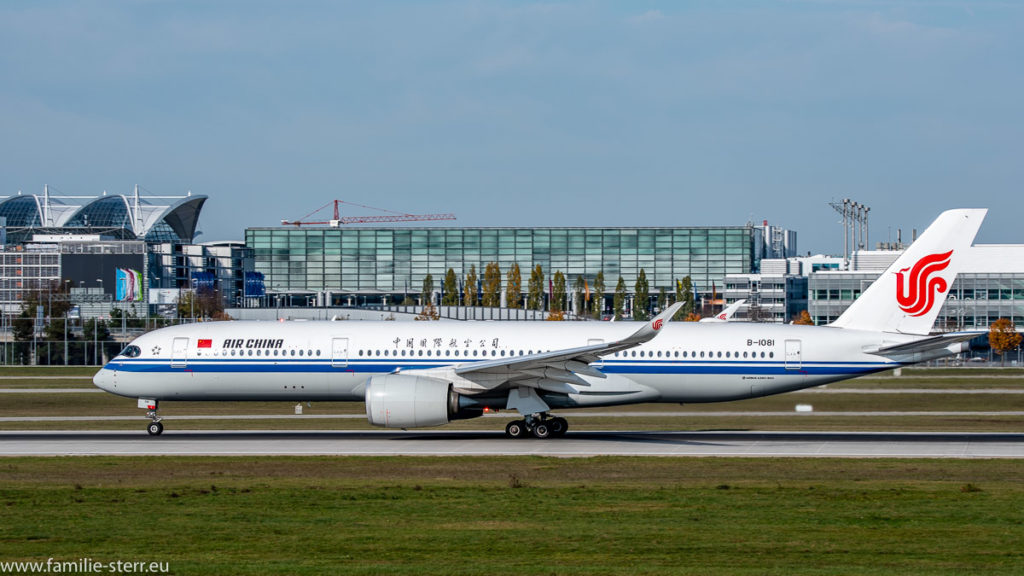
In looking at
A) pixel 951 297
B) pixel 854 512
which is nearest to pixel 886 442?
pixel 854 512

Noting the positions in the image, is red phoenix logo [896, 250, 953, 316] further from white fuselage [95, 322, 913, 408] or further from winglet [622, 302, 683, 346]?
winglet [622, 302, 683, 346]

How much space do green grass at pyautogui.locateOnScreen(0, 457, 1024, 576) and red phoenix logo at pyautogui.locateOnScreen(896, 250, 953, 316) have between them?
A: 315 inches

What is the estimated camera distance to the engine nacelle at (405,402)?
102 ft

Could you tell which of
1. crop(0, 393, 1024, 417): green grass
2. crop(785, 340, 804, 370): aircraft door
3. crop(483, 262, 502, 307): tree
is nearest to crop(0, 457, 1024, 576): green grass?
crop(785, 340, 804, 370): aircraft door

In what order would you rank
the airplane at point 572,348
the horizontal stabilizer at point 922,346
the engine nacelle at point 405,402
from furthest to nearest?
1. the airplane at point 572,348
2. the horizontal stabilizer at point 922,346
3. the engine nacelle at point 405,402

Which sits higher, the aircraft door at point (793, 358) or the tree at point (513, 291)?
the tree at point (513, 291)

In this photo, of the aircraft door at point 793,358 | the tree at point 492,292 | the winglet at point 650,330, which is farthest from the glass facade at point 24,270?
the winglet at point 650,330

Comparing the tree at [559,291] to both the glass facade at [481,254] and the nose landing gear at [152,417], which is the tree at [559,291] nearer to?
the glass facade at [481,254]

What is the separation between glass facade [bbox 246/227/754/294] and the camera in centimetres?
17500

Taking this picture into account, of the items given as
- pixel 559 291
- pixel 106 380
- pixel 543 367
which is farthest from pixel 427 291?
pixel 543 367

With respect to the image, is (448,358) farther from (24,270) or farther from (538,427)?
(24,270)

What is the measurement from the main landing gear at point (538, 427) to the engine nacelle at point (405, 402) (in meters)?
3.16

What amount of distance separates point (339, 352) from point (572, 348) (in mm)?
7041

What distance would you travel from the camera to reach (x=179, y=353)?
35.2 meters
